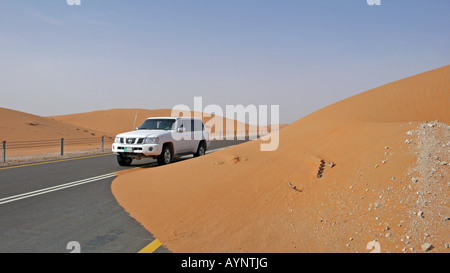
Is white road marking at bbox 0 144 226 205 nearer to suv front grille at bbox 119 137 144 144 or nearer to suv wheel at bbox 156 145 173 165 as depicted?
suv front grille at bbox 119 137 144 144

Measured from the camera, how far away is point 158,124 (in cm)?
1511

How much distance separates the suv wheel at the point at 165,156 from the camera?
13.5 metres

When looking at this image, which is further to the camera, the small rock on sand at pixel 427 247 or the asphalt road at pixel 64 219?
the asphalt road at pixel 64 219

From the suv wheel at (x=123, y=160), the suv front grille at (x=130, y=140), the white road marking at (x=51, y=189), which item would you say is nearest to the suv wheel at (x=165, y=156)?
the suv front grille at (x=130, y=140)

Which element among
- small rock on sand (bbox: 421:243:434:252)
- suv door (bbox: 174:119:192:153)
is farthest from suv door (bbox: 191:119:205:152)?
small rock on sand (bbox: 421:243:434:252)

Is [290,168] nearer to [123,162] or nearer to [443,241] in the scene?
[443,241]

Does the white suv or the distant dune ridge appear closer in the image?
the distant dune ridge

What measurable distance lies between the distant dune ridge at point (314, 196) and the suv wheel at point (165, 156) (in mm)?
3663

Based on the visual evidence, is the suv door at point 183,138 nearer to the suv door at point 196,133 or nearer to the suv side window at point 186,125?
the suv side window at point 186,125

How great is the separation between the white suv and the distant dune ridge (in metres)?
3.35

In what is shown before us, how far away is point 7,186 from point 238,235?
8.27 m

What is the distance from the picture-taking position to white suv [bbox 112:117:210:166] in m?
13.0

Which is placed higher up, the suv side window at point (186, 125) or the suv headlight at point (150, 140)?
the suv side window at point (186, 125)
